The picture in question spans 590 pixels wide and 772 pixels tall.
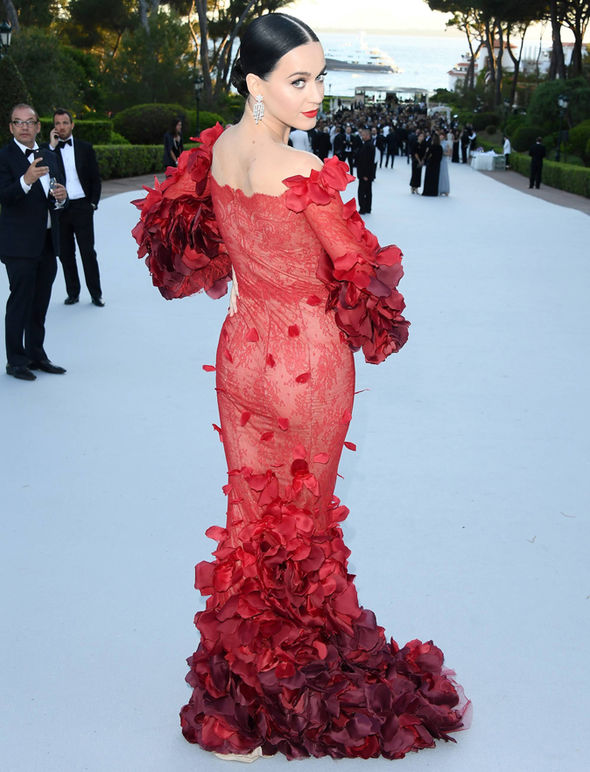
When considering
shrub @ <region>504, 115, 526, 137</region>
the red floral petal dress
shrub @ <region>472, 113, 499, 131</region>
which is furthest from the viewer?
shrub @ <region>472, 113, 499, 131</region>

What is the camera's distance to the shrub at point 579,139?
96.2ft

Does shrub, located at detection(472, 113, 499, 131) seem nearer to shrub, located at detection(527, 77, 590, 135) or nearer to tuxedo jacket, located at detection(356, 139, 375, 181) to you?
shrub, located at detection(527, 77, 590, 135)

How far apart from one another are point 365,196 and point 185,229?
14.5 metres

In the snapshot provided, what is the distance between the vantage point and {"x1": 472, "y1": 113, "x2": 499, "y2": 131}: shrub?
50.9m

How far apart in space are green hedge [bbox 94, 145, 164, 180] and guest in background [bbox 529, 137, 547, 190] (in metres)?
10.4

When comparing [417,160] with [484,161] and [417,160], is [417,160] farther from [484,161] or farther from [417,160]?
[484,161]

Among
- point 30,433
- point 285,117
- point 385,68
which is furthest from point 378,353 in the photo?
point 385,68

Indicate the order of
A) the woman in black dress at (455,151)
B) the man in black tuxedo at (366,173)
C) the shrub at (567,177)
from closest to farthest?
the man in black tuxedo at (366,173), the shrub at (567,177), the woman in black dress at (455,151)

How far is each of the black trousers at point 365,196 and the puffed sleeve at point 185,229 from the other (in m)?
13.9

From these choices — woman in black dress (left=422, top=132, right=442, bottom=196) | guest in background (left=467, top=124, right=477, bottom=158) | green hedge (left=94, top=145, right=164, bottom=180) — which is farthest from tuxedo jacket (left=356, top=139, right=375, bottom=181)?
guest in background (left=467, top=124, right=477, bottom=158)

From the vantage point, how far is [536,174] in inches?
998

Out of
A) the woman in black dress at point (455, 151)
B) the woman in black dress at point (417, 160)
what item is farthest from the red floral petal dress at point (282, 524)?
the woman in black dress at point (455, 151)

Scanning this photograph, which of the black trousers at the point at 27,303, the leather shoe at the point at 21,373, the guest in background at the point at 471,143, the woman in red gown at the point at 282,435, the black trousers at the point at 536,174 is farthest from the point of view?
the guest in background at the point at 471,143

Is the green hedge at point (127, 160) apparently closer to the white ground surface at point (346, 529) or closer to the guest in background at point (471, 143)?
the guest in background at point (471, 143)
